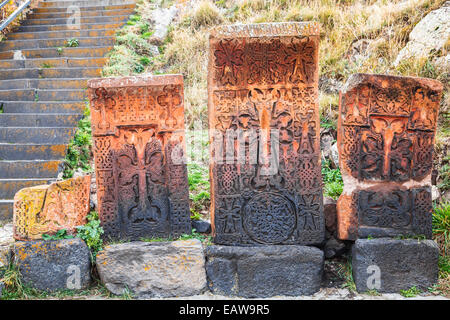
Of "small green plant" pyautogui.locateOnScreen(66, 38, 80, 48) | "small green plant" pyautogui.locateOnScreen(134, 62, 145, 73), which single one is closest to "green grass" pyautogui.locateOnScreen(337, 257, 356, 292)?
"small green plant" pyautogui.locateOnScreen(134, 62, 145, 73)

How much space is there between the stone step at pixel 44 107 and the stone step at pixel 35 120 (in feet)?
0.73

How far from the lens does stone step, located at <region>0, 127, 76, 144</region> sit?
4.61 meters

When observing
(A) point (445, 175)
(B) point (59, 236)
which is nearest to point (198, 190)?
(B) point (59, 236)

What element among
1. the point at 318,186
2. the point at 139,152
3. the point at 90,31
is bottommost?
the point at 318,186

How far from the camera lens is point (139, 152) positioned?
116 inches

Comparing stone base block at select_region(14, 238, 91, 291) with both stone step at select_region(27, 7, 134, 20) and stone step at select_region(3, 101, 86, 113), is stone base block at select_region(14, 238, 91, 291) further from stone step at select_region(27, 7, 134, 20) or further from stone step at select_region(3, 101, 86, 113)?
stone step at select_region(27, 7, 134, 20)

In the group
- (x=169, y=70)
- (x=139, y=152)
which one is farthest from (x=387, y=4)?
(x=139, y=152)

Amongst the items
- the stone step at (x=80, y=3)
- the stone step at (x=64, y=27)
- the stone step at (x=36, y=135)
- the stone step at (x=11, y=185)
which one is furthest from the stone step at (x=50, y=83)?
the stone step at (x=80, y=3)

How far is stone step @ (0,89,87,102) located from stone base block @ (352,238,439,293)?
14.4ft

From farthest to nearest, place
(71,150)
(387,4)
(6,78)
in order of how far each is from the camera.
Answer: (387,4)
(6,78)
(71,150)

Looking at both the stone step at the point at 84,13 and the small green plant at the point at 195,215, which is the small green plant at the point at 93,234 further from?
the stone step at the point at 84,13

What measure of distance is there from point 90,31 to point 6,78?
1.96m

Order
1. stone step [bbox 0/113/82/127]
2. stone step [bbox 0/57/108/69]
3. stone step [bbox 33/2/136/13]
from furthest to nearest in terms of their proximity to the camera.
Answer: stone step [bbox 33/2/136/13]
stone step [bbox 0/57/108/69]
stone step [bbox 0/113/82/127]

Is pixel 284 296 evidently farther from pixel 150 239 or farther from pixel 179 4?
pixel 179 4
